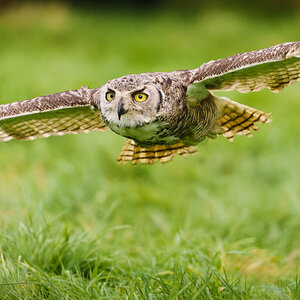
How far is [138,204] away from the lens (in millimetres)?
5797

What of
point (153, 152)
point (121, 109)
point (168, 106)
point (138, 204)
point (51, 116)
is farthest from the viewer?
point (138, 204)

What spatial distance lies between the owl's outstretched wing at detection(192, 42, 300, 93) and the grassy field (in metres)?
1.11

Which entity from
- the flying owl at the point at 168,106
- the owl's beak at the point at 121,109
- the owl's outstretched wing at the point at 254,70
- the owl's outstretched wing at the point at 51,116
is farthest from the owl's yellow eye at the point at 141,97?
the owl's outstretched wing at the point at 51,116

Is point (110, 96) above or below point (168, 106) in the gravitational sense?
above

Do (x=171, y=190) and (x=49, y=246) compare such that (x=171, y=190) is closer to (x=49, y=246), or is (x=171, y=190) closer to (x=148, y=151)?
(x=148, y=151)

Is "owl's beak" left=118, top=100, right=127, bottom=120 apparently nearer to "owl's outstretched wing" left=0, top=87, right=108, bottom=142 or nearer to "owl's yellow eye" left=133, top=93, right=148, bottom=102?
"owl's yellow eye" left=133, top=93, right=148, bottom=102

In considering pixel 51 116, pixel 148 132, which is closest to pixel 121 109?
pixel 148 132

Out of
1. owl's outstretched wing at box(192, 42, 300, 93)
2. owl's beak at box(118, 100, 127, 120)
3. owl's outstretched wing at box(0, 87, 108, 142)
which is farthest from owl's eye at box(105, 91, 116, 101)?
owl's outstretched wing at box(192, 42, 300, 93)

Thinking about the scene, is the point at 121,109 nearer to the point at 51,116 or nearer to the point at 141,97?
the point at 141,97

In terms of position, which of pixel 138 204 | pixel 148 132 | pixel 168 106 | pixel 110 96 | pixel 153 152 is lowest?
pixel 138 204

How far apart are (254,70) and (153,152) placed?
1.16 m

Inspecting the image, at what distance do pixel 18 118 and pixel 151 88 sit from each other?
3.67ft

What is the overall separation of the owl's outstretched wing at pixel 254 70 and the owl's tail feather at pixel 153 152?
74 cm

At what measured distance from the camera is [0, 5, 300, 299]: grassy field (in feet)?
11.5
